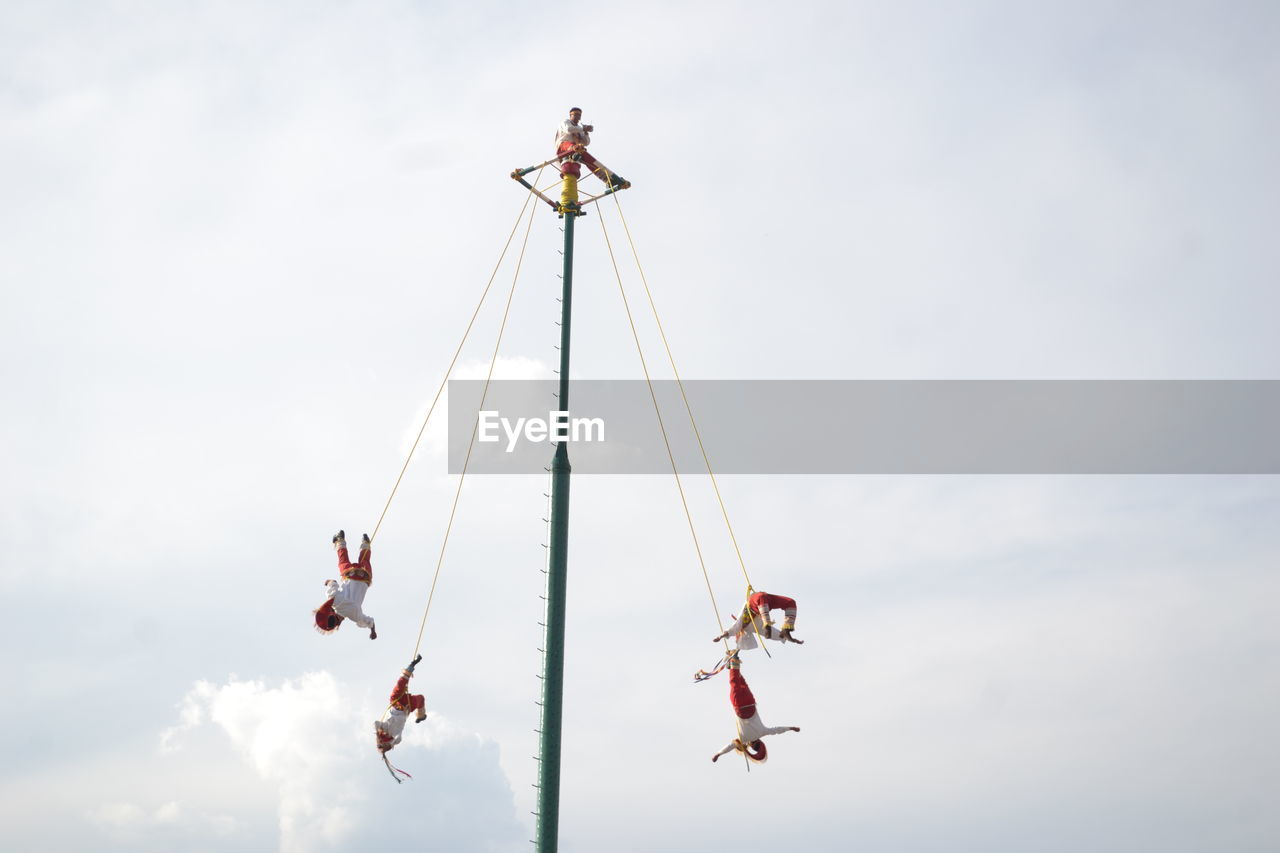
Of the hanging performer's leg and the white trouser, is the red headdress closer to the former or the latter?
the white trouser

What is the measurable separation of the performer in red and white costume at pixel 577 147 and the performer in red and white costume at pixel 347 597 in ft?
33.1

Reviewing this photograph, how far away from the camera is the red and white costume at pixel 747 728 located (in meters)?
19.8

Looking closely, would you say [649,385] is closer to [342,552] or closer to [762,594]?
[762,594]

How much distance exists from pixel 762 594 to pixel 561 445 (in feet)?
17.2

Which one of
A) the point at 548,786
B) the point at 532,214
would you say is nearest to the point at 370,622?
the point at 548,786

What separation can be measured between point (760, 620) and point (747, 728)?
2.11 m

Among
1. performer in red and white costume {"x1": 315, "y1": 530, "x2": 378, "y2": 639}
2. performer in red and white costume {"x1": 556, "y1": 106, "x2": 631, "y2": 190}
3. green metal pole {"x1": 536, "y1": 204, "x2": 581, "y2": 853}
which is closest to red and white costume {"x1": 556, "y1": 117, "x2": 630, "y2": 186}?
performer in red and white costume {"x1": 556, "y1": 106, "x2": 631, "y2": 190}

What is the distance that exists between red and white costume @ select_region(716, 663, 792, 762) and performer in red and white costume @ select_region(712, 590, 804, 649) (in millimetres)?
993

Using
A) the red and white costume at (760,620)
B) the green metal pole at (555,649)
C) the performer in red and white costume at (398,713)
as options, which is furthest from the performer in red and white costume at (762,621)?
the performer in red and white costume at (398,713)

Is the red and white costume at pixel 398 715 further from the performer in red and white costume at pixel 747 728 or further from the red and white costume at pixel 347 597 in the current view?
the performer in red and white costume at pixel 747 728

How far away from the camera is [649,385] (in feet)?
76.7

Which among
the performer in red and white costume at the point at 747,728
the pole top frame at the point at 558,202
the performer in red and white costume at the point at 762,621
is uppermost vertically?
the pole top frame at the point at 558,202

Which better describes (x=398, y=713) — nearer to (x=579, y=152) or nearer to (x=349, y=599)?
(x=349, y=599)

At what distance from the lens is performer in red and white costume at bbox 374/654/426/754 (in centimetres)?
2009
